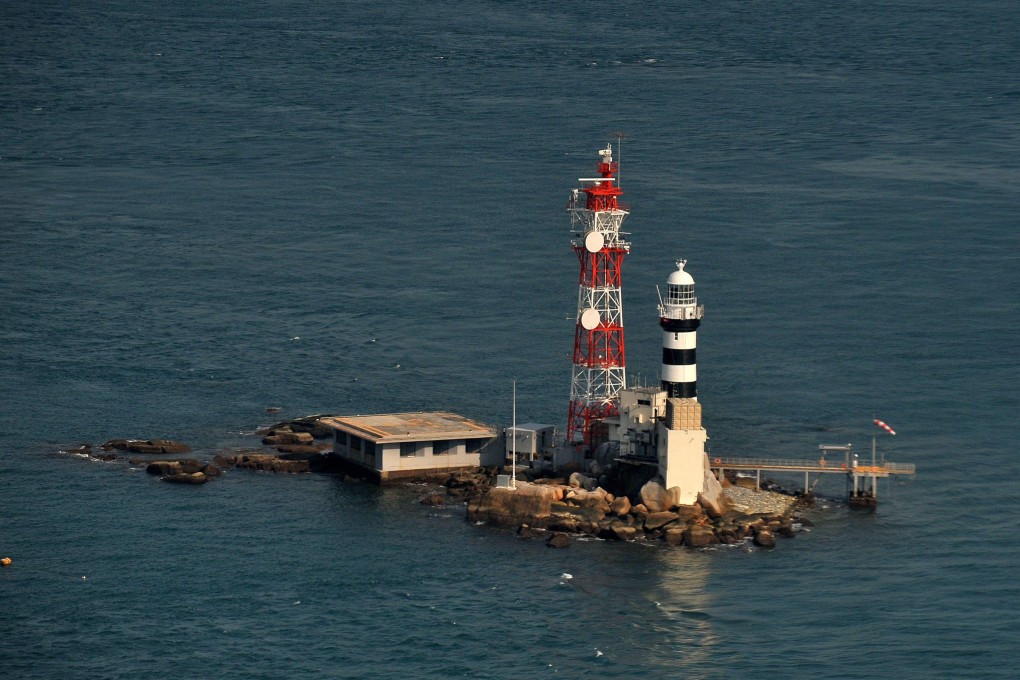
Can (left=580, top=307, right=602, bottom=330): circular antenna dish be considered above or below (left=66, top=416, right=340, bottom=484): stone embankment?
above

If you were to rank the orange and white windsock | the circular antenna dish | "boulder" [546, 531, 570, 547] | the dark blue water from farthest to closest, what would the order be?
the orange and white windsock, the circular antenna dish, "boulder" [546, 531, 570, 547], the dark blue water

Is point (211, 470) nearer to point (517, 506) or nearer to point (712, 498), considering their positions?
point (517, 506)

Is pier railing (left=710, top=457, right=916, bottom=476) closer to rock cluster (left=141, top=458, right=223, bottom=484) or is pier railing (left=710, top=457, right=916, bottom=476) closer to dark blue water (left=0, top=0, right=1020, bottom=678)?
dark blue water (left=0, top=0, right=1020, bottom=678)

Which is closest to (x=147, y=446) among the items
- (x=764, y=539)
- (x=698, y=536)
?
(x=698, y=536)

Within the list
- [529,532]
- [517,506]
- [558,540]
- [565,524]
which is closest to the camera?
[558,540]

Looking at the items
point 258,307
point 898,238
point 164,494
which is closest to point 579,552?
point 164,494

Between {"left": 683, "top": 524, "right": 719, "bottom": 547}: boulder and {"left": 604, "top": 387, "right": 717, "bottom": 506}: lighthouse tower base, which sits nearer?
{"left": 683, "top": 524, "right": 719, "bottom": 547}: boulder

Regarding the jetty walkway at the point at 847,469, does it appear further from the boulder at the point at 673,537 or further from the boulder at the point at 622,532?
the boulder at the point at 622,532

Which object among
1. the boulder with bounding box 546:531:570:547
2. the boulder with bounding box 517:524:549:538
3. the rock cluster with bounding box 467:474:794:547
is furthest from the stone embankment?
the boulder with bounding box 546:531:570:547
